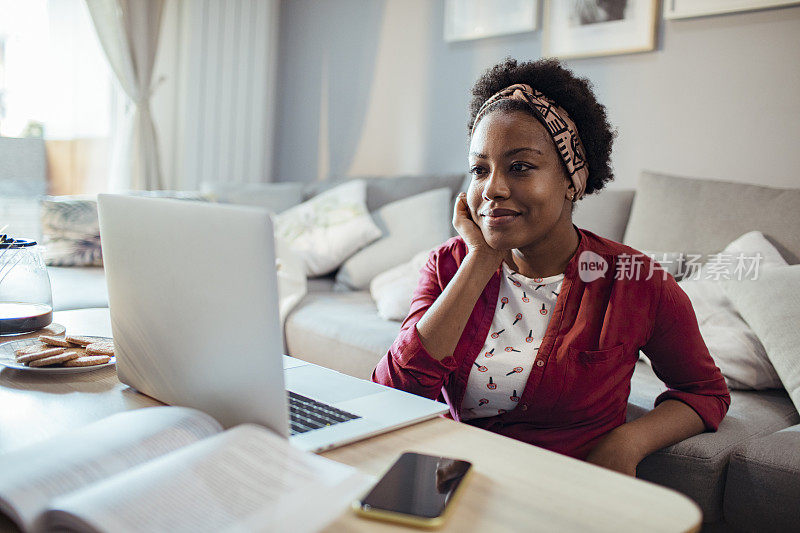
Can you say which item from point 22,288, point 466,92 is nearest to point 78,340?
point 22,288

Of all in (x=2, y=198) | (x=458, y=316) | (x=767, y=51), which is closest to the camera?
(x=458, y=316)

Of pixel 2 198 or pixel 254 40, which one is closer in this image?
pixel 2 198

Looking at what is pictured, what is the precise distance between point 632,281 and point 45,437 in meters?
0.91

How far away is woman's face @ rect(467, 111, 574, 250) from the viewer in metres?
1.21

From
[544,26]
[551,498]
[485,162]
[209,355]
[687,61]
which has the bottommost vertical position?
[551,498]

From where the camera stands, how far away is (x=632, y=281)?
121 centimetres

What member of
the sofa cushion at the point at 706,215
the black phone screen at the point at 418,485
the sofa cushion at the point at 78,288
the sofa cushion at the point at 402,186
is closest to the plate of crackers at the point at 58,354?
the black phone screen at the point at 418,485

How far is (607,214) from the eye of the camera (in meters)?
2.37

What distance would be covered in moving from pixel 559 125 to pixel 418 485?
764 millimetres

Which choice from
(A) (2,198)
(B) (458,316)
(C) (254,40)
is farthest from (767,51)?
(A) (2,198)

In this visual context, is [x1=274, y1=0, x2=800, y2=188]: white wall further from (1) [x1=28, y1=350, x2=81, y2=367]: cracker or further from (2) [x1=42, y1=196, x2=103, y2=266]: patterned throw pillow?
(1) [x1=28, y1=350, x2=81, y2=367]: cracker

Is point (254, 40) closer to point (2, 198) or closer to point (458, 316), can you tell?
point (2, 198)

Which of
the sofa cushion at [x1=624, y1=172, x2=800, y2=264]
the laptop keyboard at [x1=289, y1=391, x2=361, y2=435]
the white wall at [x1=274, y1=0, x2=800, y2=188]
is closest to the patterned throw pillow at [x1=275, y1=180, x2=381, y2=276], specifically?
the white wall at [x1=274, y1=0, x2=800, y2=188]

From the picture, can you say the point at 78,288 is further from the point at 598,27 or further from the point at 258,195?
the point at 598,27
